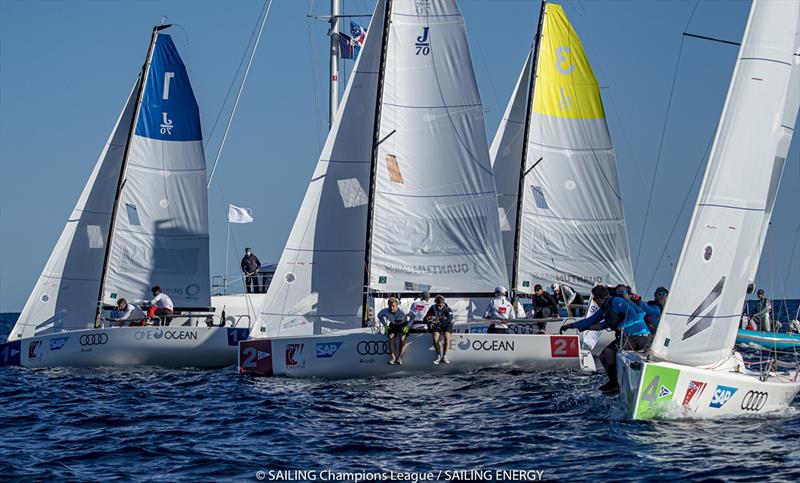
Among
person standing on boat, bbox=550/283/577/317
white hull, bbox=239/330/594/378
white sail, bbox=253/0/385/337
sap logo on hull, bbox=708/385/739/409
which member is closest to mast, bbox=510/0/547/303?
person standing on boat, bbox=550/283/577/317

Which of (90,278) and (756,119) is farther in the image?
(90,278)

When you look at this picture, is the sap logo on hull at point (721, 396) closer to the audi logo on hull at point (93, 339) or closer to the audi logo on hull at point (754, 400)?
the audi logo on hull at point (754, 400)

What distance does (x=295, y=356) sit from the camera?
69.8 ft

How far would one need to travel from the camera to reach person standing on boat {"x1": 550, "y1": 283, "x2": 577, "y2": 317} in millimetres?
25875

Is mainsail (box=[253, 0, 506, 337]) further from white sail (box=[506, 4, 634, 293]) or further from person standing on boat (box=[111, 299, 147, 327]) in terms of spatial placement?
white sail (box=[506, 4, 634, 293])

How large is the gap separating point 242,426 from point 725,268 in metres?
7.16

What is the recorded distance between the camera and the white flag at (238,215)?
114 ft

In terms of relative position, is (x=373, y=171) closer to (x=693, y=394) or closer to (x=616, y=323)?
(x=616, y=323)

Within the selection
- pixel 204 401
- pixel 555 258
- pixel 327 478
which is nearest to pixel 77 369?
pixel 204 401

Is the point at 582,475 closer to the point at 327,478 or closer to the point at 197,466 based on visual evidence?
the point at 327,478

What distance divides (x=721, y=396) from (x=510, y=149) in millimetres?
16329

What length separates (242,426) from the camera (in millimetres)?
15531

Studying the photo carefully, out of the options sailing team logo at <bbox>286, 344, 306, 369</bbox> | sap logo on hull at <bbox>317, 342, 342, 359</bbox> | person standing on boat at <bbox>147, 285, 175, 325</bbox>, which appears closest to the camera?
sap logo on hull at <bbox>317, 342, 342, 359</bbox>

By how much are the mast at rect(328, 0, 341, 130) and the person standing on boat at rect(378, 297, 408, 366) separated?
10.3 m
